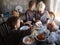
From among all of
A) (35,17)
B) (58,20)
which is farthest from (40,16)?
(58,20)

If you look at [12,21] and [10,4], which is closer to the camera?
[12,21]

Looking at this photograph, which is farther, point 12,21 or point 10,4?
point 10,4

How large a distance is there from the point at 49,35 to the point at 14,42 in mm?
487

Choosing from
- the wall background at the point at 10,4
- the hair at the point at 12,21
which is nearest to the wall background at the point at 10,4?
the wall background at the point at 10,4

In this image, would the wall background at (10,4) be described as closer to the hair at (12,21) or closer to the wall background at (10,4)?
the wall background at (10,4)

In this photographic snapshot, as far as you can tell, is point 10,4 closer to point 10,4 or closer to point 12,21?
point 10,4

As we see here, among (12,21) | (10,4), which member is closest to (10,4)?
(10,4)

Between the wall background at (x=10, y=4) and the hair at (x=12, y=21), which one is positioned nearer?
the hair at (x=12, y=21)

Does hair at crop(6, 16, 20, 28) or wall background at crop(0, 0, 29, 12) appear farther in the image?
wall background at crop(0, 0, 29, 12)

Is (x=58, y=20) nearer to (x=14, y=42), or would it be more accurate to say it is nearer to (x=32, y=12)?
(x=32, y=12)

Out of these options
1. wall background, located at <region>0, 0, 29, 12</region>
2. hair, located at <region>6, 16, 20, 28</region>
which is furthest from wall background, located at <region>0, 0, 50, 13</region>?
hair, located at <region>6, 16, 20, 28</region>

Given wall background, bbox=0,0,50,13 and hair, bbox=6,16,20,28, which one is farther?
wall background, bbox=0,0,50,13

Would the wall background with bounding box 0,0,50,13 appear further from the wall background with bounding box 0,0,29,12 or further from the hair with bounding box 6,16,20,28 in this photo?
the hair with bounding box 6,16,20,28

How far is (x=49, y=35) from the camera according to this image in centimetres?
222
